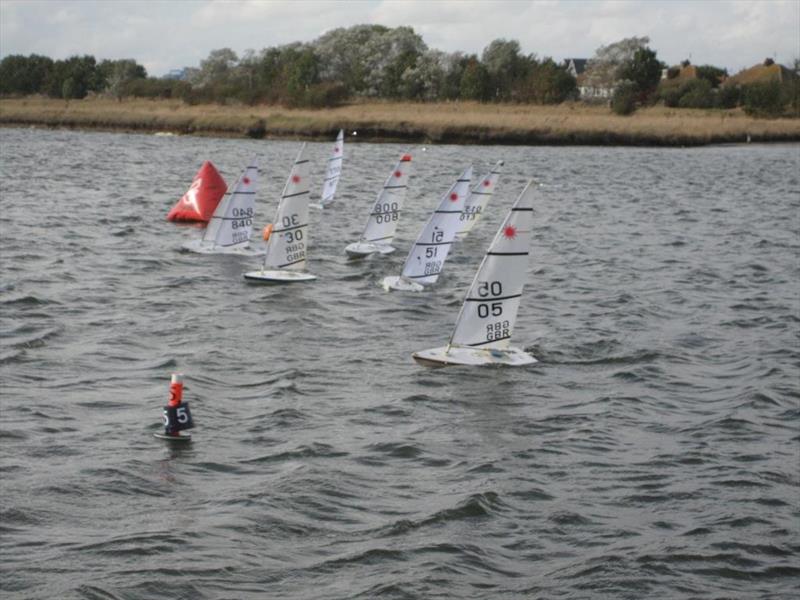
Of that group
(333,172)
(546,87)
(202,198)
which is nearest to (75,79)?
(546,87)

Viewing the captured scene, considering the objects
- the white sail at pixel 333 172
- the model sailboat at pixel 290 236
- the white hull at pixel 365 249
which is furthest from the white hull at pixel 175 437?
the white sail at pixel 333 172

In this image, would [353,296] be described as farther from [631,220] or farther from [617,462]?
[631,220]

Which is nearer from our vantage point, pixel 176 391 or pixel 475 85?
pixel 176 391

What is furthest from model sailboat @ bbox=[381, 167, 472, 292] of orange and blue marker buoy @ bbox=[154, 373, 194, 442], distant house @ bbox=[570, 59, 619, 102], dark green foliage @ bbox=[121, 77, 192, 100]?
distant house @ bbox=[570, 59, 619, 102]

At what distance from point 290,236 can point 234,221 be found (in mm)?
4375

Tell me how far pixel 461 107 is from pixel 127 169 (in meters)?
49.4

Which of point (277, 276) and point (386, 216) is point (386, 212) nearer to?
point (386, 216)

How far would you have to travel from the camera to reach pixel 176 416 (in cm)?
1516

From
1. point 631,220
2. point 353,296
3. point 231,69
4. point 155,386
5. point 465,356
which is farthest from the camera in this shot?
point 231,69

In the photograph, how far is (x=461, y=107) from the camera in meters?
104

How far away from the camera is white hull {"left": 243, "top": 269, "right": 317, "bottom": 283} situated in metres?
26.4

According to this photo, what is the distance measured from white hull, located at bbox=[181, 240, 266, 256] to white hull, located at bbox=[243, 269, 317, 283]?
3725mm

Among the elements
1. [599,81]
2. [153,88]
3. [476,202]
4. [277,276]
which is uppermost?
[599,81]

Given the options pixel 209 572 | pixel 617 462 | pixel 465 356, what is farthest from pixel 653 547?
pixel 465 356
